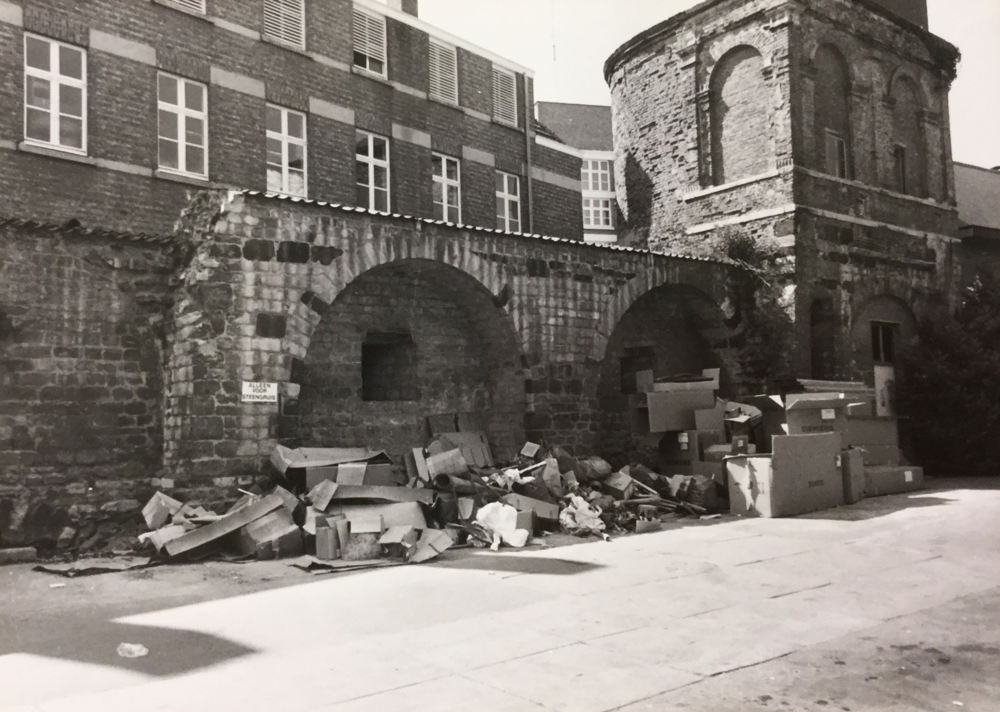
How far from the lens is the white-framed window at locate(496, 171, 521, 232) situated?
19.6m

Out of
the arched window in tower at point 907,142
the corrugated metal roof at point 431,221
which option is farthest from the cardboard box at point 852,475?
the arched window in tower at point 907,142

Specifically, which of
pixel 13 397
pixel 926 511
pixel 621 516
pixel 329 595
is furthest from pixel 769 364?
pixel 13 397

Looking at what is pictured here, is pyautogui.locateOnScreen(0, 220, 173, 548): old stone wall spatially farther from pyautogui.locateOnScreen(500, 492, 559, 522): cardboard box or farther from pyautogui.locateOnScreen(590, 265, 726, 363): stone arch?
pyautogui.locateOnScreen(590, 265, 726, 363): stone arch

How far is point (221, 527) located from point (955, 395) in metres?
14.8

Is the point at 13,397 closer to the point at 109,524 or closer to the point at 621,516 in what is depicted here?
the point at 109,524

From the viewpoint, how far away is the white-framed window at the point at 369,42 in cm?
1712

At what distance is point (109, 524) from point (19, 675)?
579 centimetres

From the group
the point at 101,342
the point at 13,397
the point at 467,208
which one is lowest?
the point at 13,397

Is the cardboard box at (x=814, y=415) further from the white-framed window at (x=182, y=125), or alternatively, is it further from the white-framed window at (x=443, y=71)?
the white-framed window at (x=443, y=71)

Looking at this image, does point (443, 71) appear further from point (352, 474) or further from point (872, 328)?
point (352, 474)

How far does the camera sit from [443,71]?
1877 centimetres

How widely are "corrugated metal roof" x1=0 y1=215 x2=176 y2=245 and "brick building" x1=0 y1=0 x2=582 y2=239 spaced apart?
1.97 metres

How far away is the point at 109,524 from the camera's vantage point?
32.5 ft

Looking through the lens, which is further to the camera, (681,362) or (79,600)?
(681,362)
